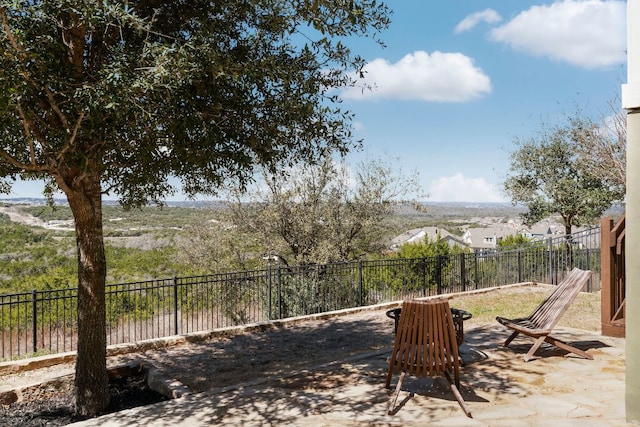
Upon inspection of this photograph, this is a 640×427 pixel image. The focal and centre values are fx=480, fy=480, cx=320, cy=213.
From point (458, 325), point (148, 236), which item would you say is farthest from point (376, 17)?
point (148, 236)

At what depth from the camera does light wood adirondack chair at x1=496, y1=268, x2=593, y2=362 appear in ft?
21.5

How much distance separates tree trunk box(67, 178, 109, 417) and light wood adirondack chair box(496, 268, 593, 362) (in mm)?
5562

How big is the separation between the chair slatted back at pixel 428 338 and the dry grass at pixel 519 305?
485cm

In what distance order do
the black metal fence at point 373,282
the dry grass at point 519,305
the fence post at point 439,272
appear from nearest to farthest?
the dry grass at point 519,305 < the black metal fence at point 373,282 < the fence post at point 439,272

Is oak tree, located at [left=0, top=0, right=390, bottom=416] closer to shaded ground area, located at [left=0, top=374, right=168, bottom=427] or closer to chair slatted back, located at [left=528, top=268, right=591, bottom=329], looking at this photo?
shaded ground area, located at [left=0, top=374, right=168, bottom=427]

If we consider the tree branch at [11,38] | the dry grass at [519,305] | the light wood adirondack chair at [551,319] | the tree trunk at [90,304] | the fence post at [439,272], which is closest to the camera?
the tree branch at [11,38]

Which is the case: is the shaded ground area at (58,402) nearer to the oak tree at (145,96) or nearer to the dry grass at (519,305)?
the oak tree at (145,96)

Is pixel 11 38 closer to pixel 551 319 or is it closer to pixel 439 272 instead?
pixel 551 319

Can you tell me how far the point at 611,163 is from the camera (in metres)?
19.5

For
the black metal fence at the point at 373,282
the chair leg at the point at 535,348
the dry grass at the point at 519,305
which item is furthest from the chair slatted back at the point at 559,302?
the black metal fence at the point at 373,282

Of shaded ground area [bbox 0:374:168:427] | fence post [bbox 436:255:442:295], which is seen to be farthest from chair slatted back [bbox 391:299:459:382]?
fence post [bbox 436:255:442:295]

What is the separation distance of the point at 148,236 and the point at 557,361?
47.8 metres

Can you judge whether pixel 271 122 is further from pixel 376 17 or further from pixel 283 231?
pixel 283 231

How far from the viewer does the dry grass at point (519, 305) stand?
974 centimetres
